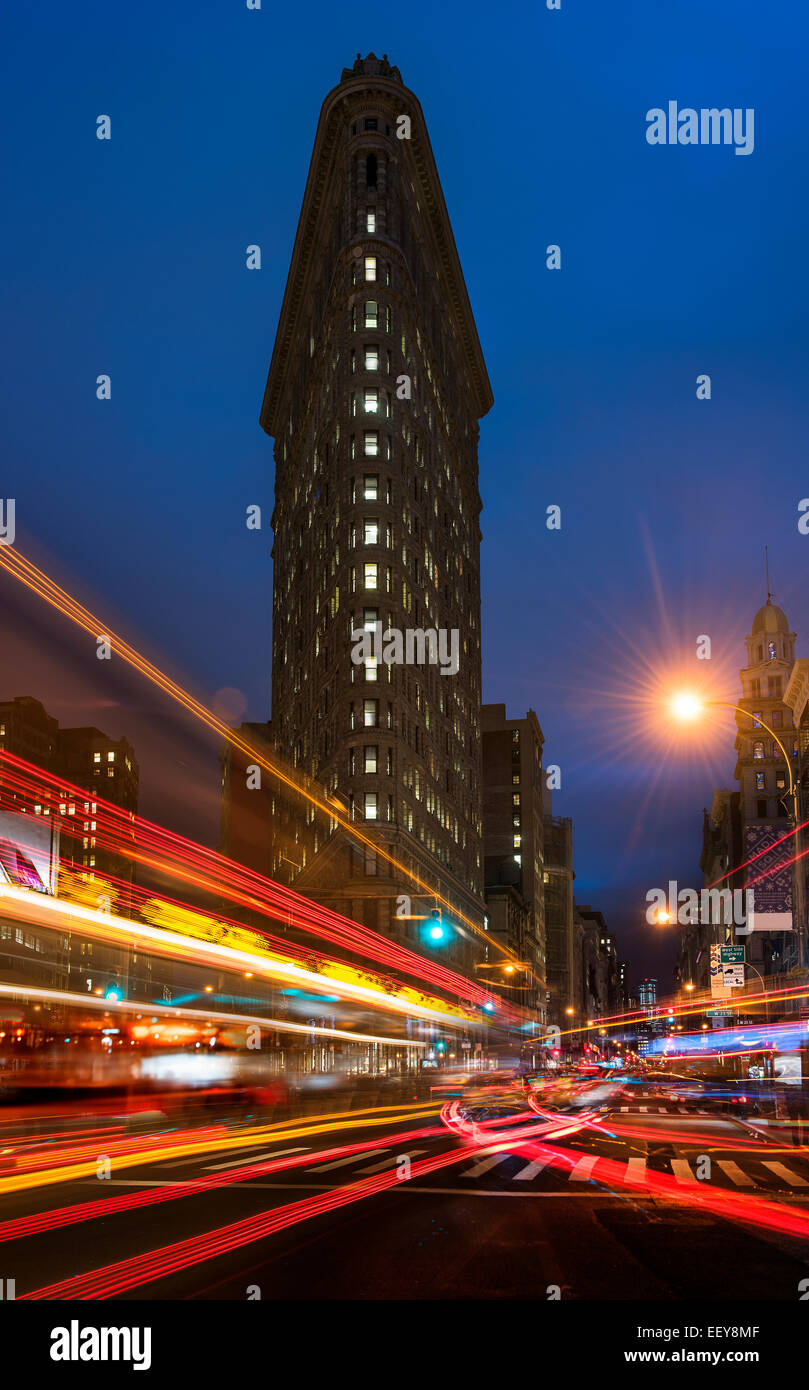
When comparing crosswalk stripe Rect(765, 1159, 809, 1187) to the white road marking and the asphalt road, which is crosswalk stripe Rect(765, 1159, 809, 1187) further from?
the white road marking

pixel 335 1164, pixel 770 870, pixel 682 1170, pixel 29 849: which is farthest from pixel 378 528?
pixel 682 1170

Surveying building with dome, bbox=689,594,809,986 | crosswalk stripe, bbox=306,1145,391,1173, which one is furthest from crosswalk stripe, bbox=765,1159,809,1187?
building with dome, bbox=689,594,809,986

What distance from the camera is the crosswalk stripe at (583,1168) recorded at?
62.1 feet

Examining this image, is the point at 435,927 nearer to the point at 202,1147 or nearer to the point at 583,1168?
the point at 202,1147

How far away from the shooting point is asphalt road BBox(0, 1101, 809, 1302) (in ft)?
33.0

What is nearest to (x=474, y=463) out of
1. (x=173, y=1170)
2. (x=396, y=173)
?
(x=396, y=173)

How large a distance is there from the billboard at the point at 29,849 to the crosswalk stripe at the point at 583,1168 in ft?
60.9

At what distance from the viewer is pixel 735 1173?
1989cm

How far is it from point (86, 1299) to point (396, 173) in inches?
4055

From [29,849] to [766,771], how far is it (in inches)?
5159

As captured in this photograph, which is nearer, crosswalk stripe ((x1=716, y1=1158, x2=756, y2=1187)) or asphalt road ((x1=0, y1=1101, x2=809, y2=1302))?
asphalt road ((x1=0, y1=1101, x2=809, y2=1302))

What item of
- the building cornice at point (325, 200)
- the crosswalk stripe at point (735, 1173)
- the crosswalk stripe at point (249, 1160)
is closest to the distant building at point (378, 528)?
the building cornice at point (325, 200)

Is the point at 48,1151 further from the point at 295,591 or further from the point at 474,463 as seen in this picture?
the point at 474,463

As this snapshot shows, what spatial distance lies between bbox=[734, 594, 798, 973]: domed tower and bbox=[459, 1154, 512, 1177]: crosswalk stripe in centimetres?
9025
